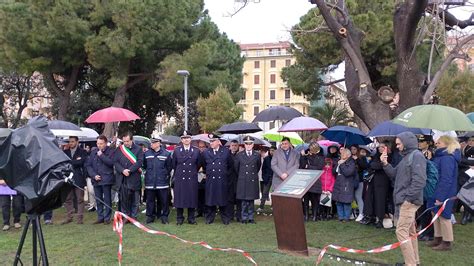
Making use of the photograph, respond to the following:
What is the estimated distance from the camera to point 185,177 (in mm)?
9719

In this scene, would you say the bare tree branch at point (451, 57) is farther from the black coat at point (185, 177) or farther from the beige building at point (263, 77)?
the beige building at point (263, 77)

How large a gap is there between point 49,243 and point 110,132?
14223 millimetres

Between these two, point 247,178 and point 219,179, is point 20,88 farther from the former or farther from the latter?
point 247,178

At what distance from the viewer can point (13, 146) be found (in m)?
4.54

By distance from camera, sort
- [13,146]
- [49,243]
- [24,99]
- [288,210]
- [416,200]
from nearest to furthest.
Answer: [13,146] → [416,200] → [288,210] → [49,243] → [24,99]

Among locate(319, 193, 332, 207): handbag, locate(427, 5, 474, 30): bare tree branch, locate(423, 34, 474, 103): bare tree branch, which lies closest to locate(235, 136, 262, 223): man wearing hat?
locate(319, 193, 332, 207): handbag

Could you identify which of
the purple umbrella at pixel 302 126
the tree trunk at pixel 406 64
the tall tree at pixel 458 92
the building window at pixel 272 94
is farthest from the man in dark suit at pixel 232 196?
the building window at pixel 272 94

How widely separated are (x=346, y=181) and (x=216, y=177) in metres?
2.67

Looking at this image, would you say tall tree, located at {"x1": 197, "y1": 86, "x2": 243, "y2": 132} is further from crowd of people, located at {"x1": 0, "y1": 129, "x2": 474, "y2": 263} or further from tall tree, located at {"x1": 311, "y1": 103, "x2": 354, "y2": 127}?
crowd of people, located at {"x1": 0, "y1": 129, "x2": 474, "y2": 263}

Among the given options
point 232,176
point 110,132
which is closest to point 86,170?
point 232,176

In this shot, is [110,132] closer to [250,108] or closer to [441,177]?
[441,177]

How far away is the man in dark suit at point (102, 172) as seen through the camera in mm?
9609

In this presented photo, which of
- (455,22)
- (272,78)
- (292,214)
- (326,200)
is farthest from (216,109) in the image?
(272,78)

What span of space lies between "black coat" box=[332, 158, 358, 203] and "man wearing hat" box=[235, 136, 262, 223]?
5.54 ft
